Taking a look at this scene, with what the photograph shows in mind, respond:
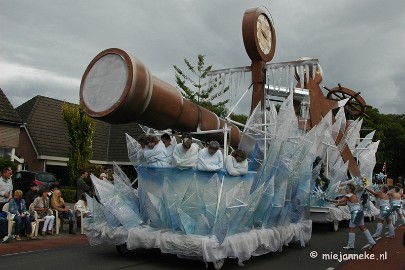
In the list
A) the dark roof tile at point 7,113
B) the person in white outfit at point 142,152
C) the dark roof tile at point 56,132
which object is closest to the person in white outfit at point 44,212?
the person in white outfit at point 142,152

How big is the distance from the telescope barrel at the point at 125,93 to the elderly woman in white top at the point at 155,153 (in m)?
0.95

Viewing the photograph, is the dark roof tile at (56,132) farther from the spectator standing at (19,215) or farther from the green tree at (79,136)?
the spectator standing at (19,215)

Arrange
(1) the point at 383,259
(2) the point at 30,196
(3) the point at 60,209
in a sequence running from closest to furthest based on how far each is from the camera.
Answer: (1) the point at 383,259 < (2) the point at 30,196 < (3) the point at 60,209

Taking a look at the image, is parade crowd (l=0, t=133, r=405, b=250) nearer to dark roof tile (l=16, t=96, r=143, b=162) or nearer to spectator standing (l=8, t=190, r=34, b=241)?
spectator standing (l=8, t=190, r=34, b=241)

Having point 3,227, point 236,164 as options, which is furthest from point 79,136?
point 236,164

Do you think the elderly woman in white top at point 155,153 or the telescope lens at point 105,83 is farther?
→ the elderly woman in white top at point 155,153

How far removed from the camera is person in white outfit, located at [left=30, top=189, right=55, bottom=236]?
1095 centimetres

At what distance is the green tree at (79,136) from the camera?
20.0 meters

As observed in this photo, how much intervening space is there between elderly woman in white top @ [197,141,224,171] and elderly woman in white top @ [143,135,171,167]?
2.16 ft

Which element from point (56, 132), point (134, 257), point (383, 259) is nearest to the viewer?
point (134, 257)

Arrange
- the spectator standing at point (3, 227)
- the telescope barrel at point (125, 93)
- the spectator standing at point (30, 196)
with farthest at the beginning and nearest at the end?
1. the spectator standing at point (30, 196)
2. the spectator standing at point (3, 227)
3. the telescope barrel at point (125, 93)

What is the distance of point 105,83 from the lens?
608 centimetres

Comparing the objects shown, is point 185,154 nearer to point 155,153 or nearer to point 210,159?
point 210,159

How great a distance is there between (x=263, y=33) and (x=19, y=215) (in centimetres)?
714
